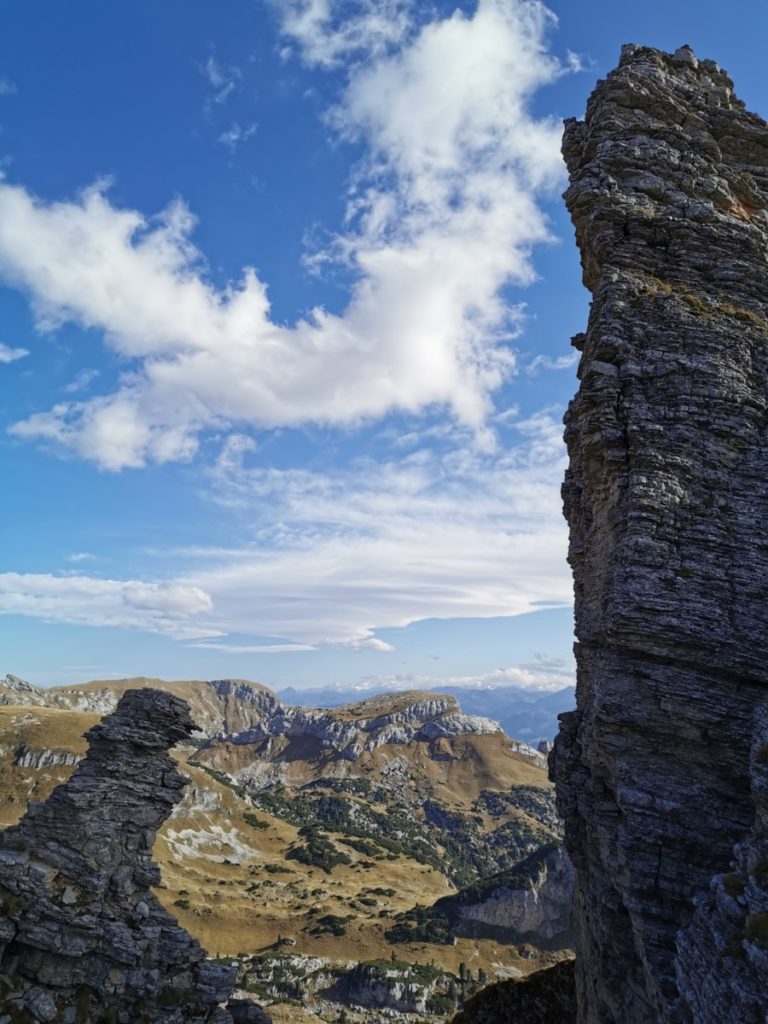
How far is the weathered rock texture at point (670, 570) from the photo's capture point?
74.6 ft

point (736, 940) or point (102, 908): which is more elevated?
point (736, 940)

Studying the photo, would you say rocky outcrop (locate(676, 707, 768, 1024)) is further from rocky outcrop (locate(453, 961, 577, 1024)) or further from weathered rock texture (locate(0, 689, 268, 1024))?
rocky outcrop (locate(453, 961, 577, 1024))

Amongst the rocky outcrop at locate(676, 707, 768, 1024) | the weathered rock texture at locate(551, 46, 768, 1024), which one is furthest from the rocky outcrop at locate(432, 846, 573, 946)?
the rocky outcrop at locate(676, 707, 768, 1024)

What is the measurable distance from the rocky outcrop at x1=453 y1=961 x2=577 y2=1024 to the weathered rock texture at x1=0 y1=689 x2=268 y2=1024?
19193 mm

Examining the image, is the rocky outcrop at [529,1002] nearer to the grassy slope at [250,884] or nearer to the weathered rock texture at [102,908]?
the weathered rock texture at [102,908]

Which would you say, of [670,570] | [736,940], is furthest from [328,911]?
[736,940]

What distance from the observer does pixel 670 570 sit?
25906 mm

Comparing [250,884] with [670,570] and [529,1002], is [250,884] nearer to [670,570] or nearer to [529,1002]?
[529,1002]

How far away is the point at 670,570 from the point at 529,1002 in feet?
119

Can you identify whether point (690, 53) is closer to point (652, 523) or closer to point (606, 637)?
point (652, 523)

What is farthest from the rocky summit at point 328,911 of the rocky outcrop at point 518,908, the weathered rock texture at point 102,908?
the weathered rock texture at point 102,908

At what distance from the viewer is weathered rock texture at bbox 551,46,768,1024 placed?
74.6 ft

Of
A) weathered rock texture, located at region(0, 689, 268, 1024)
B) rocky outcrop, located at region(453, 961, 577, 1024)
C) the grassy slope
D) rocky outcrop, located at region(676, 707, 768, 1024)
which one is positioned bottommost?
the grassy slope

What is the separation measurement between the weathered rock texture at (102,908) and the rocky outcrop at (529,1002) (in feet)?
63.0
